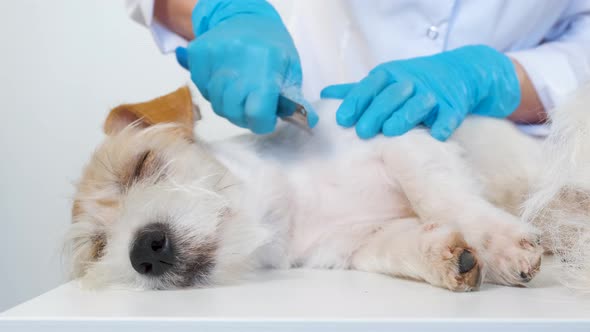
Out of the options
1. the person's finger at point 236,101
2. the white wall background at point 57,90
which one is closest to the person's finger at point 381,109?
the person's finger at point 236,101

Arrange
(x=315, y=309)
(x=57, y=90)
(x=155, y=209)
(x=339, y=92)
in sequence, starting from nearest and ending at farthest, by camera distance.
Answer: (x=315, y=309) → (x=155, y=209) → (x=339, y=92) → (x=57, y=90)

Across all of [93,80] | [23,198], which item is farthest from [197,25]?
[23,198]

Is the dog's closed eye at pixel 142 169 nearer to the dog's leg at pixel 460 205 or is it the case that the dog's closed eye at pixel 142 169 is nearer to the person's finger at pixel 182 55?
the person's finger at pixel 182 55

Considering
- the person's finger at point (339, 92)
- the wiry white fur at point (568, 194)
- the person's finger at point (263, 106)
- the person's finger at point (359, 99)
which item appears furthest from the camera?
the person's finger at point (339, 92)

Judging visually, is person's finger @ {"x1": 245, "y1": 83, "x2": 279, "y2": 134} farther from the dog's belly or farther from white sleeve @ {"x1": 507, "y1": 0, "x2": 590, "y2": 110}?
white sleeve @ {"x1": 507, "y1": 0, "x2": 590, "y2": 110}

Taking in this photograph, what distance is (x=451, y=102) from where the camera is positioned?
150 cm

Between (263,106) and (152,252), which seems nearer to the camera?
(152,252)

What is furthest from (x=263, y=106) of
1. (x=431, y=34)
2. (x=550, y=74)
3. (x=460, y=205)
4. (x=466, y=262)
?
(x=550, y=74)

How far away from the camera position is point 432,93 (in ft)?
4.83

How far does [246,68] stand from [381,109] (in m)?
0.33

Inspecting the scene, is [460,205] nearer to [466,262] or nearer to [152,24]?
[466,262]

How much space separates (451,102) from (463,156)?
0.14 metres

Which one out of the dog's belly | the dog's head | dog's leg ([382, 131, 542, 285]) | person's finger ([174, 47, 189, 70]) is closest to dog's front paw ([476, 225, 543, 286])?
dog's leg ([382, 131, 542, 285])

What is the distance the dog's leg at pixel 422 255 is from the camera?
3.13 feet
